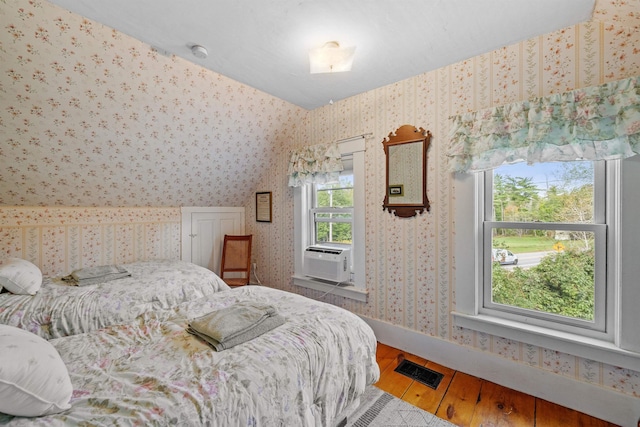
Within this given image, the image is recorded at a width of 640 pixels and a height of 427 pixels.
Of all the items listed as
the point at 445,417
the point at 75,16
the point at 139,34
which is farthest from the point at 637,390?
the point at 75,16

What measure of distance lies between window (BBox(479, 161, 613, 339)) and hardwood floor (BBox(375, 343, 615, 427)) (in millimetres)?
498

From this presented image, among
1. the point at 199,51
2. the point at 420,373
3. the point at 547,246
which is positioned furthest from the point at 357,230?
the point at 199,51

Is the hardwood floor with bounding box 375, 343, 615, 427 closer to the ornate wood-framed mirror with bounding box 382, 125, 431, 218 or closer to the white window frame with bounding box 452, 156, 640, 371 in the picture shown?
the white window frame with bounding box 452, 156, 640, 371

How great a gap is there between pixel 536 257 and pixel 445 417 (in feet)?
4.13

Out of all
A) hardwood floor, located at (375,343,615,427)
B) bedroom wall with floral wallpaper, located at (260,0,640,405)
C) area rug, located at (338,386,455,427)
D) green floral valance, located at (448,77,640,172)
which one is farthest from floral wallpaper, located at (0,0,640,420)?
area rug, located at (338,386,455,427)

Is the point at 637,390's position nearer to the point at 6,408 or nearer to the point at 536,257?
the point at 536,257

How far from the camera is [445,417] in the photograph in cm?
163

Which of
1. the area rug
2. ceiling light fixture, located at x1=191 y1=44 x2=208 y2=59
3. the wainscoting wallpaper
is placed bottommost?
the area rug

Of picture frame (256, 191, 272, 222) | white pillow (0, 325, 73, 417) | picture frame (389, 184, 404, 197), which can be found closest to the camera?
white pillow (0, 325, 73, 417)

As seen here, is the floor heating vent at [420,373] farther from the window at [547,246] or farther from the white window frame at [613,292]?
the window at [547,246]

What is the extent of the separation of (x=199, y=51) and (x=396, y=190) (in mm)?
1876

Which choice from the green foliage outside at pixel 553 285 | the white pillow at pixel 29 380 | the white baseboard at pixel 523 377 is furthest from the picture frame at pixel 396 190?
the white pillow at pixel 29 380

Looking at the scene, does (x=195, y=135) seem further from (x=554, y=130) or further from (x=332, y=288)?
(x=554, y=130)

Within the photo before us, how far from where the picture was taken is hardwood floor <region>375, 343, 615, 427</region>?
5.26ft
